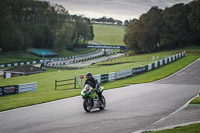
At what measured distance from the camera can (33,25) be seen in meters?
120

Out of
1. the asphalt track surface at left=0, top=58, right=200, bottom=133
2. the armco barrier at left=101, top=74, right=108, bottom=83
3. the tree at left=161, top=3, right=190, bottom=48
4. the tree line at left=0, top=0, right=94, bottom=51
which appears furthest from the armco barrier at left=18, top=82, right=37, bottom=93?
the tree at left=161, top=3, right=190, bottom=48

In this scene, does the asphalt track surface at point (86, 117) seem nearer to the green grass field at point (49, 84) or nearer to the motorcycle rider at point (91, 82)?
the motorcycle rider at point (91, 82)

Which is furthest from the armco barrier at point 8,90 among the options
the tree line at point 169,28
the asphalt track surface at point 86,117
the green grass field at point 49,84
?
the tree line at point 169,28

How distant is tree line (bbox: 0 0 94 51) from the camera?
97.8m

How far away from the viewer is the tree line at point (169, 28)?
312 feet

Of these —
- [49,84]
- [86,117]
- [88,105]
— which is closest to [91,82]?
[88,105]

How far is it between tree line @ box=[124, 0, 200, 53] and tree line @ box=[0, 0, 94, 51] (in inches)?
1308

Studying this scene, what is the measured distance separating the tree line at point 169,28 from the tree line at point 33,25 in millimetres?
33224

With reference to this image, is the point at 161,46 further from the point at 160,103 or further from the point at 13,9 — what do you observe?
the point at 160,103

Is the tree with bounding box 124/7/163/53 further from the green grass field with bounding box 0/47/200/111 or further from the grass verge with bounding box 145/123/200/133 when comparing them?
the grass verge with bounding box 145/123/200/133

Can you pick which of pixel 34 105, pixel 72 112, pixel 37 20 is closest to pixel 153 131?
pixel 72 112

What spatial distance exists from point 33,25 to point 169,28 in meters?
51.9

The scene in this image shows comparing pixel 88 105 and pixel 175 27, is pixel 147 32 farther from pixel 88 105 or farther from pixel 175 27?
pixel 88 105

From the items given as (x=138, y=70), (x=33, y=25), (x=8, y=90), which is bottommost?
(x=8, y=90)
